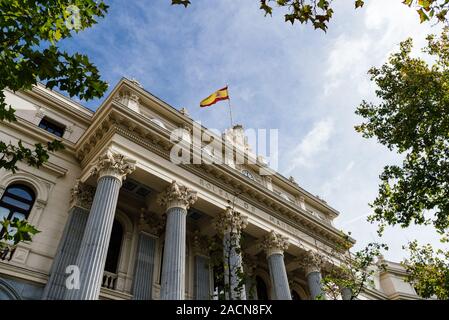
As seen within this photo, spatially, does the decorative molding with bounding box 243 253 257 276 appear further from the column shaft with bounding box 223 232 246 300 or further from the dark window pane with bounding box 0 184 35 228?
the dark window pane with bounding box 0 184 35 228

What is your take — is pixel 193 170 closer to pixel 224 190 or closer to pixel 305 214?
pixel 224 190

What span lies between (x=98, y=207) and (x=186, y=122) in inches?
340

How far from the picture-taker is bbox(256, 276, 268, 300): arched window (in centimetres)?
2130

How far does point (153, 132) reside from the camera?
1559 centimetres

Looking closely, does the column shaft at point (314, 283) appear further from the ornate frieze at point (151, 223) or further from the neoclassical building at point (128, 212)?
the ornate frieze at point (151, 223)

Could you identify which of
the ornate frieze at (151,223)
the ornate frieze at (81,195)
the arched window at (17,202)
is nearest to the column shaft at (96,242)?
→ the ornate frieze at (81,195)

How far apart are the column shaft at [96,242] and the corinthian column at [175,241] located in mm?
2434

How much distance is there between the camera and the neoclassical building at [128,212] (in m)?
12.3

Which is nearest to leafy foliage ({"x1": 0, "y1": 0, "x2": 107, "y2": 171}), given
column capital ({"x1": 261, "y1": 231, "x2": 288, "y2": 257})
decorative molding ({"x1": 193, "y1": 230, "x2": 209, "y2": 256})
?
decorative molding ({"x1": 193, "y1": 230, "x2": 209, "y2": 256})

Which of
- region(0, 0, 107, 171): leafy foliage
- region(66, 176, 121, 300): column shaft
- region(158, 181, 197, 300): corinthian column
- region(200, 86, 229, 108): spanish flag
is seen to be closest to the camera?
region(0, 0, 107, 171): leafy foliage

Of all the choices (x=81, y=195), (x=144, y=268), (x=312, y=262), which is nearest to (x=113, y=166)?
(x=81, y=195)

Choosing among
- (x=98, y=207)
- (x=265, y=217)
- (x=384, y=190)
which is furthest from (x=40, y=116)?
(x=384, y=190)

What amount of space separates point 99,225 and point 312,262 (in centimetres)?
1361

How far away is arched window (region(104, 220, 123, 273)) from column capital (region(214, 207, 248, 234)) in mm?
4689
